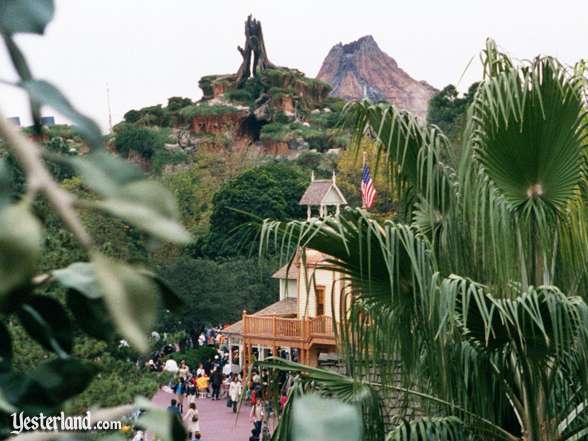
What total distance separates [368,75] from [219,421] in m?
90.5

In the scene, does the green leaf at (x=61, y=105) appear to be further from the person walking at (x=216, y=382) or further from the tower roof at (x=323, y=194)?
the tower roof at (x=323, y=194)

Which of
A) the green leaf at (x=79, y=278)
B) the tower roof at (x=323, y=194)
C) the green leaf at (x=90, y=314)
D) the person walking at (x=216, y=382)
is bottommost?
the person walking at (x=216, y=382)

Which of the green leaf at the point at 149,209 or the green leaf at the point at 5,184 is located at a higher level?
the green leaf at the point at 5,184

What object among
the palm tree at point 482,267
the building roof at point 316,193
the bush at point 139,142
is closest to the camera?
the palm tree at point 482,267

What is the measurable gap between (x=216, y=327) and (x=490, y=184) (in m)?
27.0

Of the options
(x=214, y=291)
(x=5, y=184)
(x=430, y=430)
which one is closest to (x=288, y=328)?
(x=214, y=291)

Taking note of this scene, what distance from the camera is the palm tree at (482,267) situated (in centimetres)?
470

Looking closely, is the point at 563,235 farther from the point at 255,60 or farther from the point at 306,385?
the point at 255,60

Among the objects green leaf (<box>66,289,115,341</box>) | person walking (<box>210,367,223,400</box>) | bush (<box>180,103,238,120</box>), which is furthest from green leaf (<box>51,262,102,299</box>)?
bush (<box>180,103,238,120</box>)

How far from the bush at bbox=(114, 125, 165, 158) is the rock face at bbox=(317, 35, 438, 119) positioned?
49217mm

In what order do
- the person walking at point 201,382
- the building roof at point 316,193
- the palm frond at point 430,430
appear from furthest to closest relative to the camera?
1. the building roof at point 316,193
2. the person walking at point 201,382
3. the palm frond at point 430,430

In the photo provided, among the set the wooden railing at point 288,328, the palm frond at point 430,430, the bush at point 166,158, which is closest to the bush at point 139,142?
the bush at point 166,158

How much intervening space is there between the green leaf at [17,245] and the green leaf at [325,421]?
0.11 m

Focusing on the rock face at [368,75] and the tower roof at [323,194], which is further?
the rock face at [368,75]
